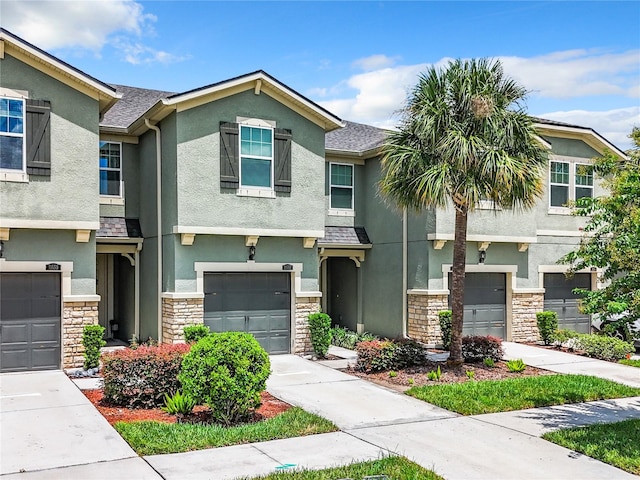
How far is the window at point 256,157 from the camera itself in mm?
16219

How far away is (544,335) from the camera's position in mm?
19266

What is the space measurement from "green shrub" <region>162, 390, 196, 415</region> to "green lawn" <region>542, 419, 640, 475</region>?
18.5ft

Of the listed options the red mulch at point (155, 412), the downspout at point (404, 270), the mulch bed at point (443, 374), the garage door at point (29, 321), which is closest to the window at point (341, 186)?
the downspout at point (404, 270)

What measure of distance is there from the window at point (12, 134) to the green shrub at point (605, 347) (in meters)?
15.4

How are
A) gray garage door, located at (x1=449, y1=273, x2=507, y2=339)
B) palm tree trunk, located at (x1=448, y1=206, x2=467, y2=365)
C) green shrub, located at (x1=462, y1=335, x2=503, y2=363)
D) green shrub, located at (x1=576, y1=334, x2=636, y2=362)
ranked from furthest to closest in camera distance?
1. gray garage door, located at (x1=449, y1=273, x2=507, y2=339)
2. green shrub, located at (x1=576, y1=334, x2=636, y2=362)
3. green shrub, located at (x1=462, y1=335, x2=503, y2=363)
4. palm tree trunk, located at (x1=448, y1=206, x2=467, y2=365)

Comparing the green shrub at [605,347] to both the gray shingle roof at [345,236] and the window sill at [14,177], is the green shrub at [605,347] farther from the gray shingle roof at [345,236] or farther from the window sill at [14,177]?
the window sill at [14,177]

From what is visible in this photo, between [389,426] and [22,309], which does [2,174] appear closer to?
[22,309]

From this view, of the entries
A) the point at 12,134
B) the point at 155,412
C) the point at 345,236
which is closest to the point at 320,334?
the point at 345,236

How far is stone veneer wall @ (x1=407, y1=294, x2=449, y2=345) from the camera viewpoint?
18.2 m

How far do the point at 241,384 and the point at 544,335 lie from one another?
41.7 ft

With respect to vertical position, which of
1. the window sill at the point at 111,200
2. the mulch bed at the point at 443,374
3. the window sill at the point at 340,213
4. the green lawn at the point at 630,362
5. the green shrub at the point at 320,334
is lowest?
the green lawn at the point at 630,362

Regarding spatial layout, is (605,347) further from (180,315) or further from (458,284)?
(180,315)

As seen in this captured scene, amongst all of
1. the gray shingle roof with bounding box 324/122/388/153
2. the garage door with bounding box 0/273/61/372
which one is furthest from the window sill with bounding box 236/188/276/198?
the garage door with bounding box 0/273/61/372

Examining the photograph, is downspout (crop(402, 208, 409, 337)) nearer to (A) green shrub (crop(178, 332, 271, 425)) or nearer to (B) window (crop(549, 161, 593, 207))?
(B) window (crop(549, 161, 593, 207))
